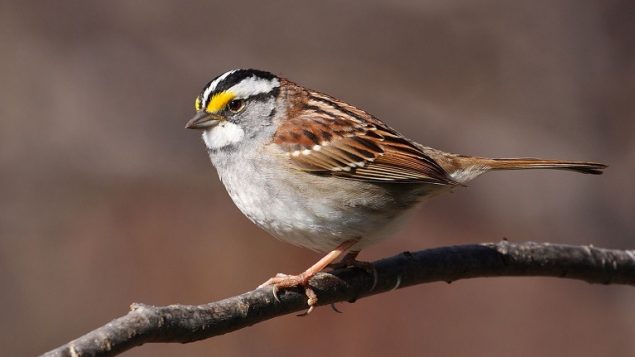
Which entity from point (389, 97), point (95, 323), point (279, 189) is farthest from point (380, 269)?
point (389, 97)

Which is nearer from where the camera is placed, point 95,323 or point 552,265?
point 552,265

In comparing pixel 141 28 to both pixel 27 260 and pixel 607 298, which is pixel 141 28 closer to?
pixel 27 260

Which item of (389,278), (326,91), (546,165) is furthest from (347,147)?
(326,91)

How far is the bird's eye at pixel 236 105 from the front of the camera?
14.8 ft

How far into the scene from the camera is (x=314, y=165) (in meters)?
4.47

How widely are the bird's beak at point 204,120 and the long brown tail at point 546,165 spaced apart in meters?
1.28

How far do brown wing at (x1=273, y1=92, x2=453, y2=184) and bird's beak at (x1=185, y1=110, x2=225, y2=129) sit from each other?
0.90 ft

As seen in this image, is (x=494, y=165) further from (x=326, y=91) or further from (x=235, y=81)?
(x=326, y=91)

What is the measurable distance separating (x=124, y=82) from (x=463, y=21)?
9.47 ft

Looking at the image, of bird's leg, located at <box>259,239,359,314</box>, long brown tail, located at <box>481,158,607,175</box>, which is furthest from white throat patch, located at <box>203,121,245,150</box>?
long brown tail, located at <box>481,158,607,175</box>

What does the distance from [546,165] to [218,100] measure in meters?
1.54

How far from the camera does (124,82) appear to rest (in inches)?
337

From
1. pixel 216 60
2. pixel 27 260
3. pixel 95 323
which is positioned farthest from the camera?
pixel 216 60

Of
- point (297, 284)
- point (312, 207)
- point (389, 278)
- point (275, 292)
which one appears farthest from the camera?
point (312, 207)
